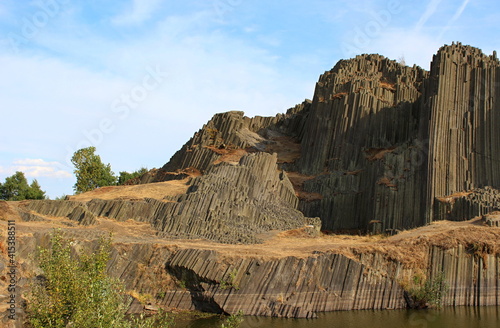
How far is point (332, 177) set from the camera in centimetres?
5331

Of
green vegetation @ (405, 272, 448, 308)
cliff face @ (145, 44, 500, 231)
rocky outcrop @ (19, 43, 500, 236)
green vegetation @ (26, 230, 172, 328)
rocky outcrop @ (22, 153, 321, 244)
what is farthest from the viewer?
cliff face @ (145, 44, 500, 231)

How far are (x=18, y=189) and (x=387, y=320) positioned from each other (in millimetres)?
57659

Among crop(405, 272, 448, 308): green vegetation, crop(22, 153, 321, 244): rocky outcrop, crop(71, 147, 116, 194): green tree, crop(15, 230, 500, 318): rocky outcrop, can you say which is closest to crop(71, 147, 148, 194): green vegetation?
crop(71, 147, 116, 194): green tree

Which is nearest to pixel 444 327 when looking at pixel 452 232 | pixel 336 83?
pixel 452 232

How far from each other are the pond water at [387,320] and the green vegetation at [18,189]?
50705 mm

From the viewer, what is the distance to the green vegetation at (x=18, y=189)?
70.6 m

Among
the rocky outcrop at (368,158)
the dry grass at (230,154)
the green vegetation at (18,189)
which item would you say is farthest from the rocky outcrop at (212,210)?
the green vegetation at (18,189)

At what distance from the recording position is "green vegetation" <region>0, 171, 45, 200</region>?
70.6m

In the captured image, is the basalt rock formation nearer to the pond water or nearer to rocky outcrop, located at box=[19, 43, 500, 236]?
rocky outcrop, located at box=[19, 43, 500, 236]

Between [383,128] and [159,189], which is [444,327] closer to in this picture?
[159,189]

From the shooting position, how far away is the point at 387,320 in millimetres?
25984

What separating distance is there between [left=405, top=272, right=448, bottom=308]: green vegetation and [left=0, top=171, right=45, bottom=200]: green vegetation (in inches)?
2119

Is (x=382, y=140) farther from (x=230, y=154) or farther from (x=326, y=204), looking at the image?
(x=230, y=154)

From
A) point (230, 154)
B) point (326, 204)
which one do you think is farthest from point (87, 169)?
point (326, 204)
